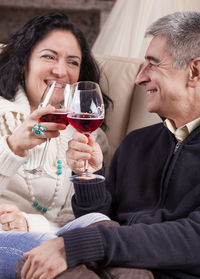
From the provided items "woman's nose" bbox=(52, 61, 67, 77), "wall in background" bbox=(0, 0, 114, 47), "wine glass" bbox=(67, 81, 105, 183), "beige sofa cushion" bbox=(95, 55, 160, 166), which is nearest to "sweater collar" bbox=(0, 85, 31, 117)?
"woman's nose" bbox=(52, 61, 67, 77)

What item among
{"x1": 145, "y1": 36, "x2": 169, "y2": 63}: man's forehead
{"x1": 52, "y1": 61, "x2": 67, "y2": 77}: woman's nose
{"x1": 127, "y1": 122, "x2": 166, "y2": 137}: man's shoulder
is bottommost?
{"x1": 127, "y1": 122, "x2": 166, "y2": 137}: man's shoulder

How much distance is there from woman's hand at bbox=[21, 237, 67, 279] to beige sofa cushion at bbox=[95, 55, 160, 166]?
0.93 m

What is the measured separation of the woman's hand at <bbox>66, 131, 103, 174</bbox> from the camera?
125 centimetres

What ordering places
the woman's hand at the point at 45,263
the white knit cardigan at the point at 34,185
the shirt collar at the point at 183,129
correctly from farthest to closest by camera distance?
the white knit cardigan at the point at 34,185, the shirt collar at the point at 183,129, the woman's hand at the point at 45,263

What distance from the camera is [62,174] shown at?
5.62 ft

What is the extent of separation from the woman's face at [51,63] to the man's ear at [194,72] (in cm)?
59

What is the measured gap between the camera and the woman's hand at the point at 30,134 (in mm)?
1269

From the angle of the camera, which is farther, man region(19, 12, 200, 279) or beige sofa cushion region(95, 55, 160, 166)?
beige sofa cushion region(95, 55, 160, 166)

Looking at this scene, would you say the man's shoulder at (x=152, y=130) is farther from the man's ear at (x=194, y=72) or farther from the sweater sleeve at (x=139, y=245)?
the sweater sleeve at (x=139, y=245)

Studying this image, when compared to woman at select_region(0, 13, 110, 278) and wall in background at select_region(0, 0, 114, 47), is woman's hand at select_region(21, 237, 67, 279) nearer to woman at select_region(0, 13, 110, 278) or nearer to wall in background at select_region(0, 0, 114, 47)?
woman at select_region(0, 13, 110, 278)

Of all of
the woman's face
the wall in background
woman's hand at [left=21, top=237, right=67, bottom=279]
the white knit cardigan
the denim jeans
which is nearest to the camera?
woman's hand at [left=21, top=237, right=67, bottom=279]

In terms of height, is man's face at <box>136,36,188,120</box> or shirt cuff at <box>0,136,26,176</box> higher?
man's face at <box>136,36,188,120</box>

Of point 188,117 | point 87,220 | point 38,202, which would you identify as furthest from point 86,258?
point 38,202

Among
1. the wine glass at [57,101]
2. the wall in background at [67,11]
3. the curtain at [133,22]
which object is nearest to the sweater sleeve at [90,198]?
the wine glass at [57,101]
